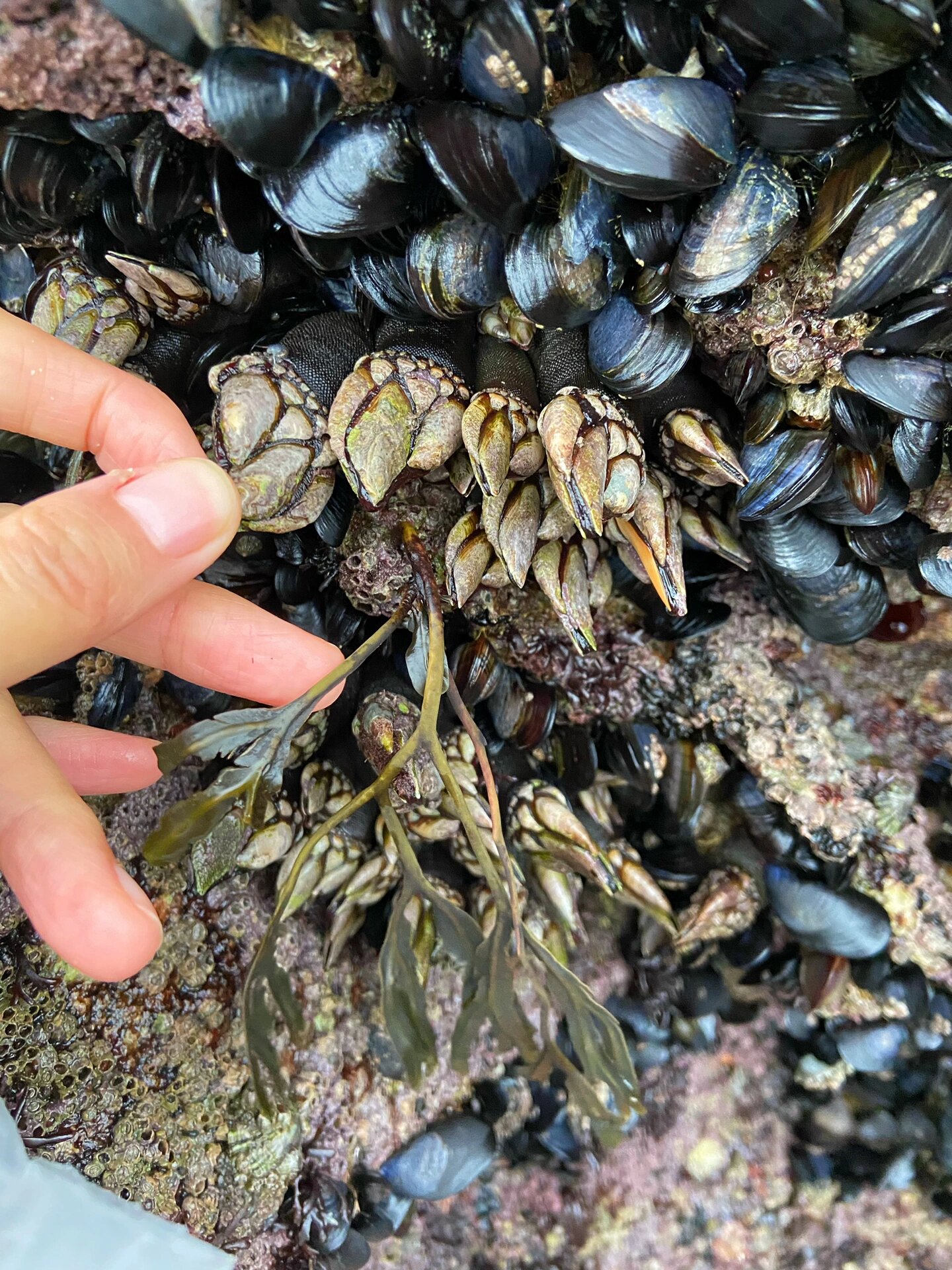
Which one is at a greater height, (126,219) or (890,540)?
(126,219)

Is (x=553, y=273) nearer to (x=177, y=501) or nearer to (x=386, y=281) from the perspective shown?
(x=386, y=281)

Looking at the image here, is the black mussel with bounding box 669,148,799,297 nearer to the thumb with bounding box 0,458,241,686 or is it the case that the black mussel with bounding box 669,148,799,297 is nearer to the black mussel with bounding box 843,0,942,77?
the black mussel with bounding box 843,0,942,77

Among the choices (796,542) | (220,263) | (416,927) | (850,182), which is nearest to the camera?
(850,182)

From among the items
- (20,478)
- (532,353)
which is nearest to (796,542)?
(532,353)

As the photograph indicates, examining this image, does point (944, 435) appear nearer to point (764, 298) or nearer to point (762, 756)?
point (764, 298)

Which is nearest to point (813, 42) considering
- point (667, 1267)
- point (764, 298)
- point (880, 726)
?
point (764, 298)

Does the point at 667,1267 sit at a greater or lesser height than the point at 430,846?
lesser

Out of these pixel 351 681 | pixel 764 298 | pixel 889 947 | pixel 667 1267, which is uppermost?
pixel 764 298
